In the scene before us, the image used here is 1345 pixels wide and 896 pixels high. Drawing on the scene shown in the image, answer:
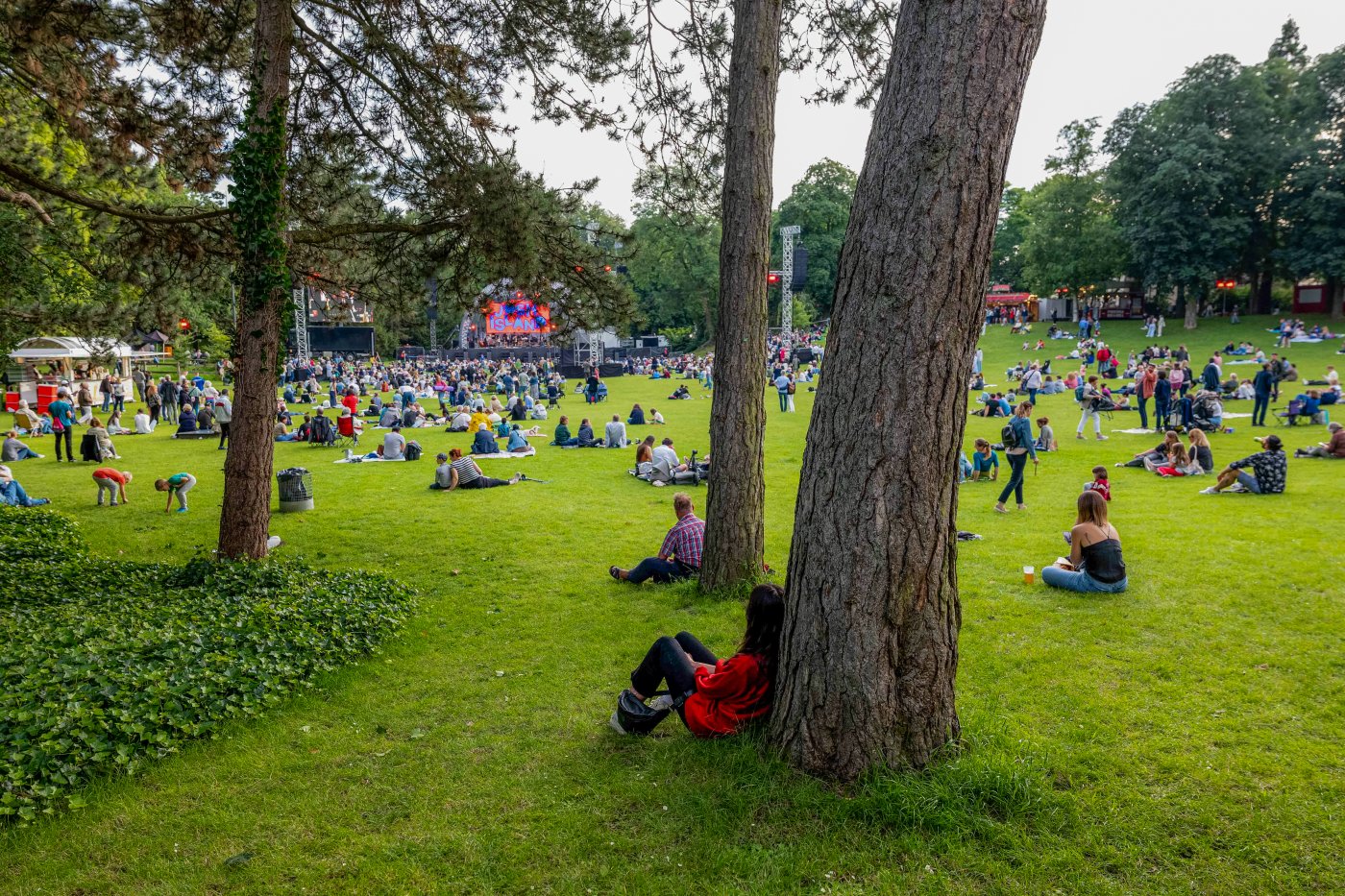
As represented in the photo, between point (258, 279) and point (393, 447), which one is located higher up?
point (258, 279)

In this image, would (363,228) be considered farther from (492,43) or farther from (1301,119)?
(1301,119)

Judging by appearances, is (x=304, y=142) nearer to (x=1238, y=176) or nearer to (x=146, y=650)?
(x=146, y=650)

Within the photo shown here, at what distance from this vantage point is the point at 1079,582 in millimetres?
7727

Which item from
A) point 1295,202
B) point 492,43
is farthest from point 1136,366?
point 492,43

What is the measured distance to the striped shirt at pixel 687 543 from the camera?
8.42 m

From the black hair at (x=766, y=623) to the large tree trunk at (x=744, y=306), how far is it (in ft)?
9.56

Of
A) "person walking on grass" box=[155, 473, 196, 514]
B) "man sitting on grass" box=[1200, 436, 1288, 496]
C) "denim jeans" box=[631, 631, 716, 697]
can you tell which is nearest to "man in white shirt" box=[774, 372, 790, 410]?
"man sitting on grass" box=[1200, 436, 1288, 496]

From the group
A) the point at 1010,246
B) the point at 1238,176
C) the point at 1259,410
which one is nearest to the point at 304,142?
the point at 1259,410

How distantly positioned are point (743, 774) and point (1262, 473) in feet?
38.5

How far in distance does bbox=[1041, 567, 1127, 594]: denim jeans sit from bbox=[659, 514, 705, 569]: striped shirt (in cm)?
352

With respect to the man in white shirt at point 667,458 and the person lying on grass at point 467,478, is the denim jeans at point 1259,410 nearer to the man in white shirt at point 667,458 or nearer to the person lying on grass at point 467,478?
the man in white shirt at point 667,458

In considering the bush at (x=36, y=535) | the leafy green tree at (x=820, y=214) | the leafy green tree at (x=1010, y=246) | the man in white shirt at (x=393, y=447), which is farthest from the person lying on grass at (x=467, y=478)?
the leafy green tree at (x=1010, y=246)

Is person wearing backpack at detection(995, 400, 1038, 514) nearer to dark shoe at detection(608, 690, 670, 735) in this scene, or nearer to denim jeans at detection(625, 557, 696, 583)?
denim jeans at detection(625, 557, 696, 583)

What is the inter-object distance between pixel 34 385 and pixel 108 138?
24647 mm
